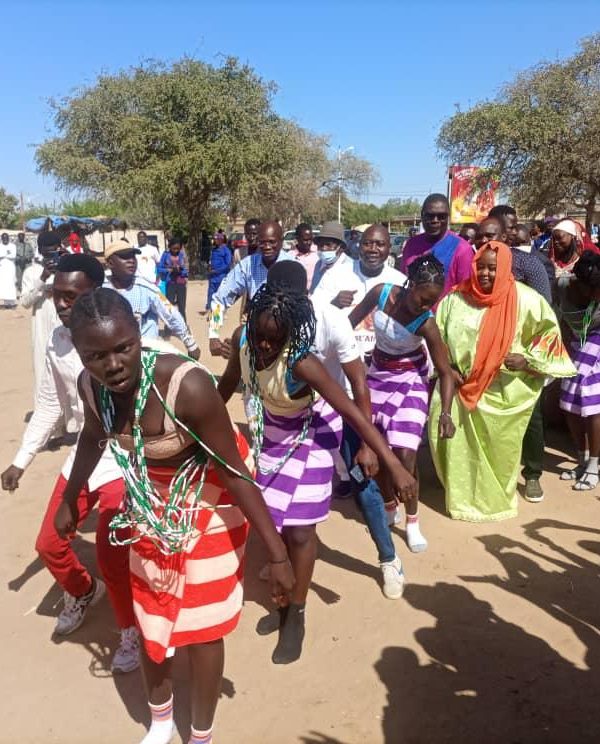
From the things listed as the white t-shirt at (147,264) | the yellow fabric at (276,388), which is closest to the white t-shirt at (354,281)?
the yellow fabric at (276,388)

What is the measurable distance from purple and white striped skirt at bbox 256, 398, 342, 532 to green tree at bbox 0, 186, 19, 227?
6068cm

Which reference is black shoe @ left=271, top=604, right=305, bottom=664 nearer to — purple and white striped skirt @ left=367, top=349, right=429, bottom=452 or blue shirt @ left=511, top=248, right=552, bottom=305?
purple and white striped skirt @ left=367, top=349, right=429, bottom=452

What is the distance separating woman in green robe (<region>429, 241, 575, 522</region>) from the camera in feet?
13.7

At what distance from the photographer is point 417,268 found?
139 inches

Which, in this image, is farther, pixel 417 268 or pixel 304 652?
pixel 417 268

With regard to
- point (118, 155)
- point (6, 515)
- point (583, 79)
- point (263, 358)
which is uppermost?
point (583, 79)

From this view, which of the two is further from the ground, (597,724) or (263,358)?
(263,358)

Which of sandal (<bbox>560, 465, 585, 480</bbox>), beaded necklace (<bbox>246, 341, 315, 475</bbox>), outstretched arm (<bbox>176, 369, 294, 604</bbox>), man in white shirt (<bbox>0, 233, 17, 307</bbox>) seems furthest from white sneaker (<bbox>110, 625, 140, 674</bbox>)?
man in white shirt (<bbox>0, 233, 17, 307</bbox>)

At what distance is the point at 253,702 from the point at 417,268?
228cm

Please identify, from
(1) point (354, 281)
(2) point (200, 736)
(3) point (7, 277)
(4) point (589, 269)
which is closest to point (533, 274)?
(4) point (589, 269)

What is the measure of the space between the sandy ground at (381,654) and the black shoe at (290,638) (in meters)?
0.04

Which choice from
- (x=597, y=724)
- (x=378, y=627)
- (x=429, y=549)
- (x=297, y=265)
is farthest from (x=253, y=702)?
(x=297, y=265)

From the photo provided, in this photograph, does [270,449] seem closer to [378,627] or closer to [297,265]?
[297,265]

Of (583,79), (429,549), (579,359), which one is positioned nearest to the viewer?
(429,549)
